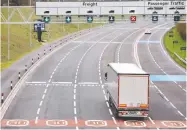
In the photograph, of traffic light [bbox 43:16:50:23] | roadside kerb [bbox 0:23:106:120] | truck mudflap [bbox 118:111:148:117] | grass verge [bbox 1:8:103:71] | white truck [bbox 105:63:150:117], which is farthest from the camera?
grass verge [bbox 1:8:103:71]

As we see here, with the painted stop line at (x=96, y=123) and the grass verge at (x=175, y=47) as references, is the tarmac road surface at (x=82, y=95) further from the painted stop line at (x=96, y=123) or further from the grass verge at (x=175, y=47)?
the grass verge at (x=175, y=47)

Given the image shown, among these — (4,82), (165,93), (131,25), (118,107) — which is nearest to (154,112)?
(118,107)

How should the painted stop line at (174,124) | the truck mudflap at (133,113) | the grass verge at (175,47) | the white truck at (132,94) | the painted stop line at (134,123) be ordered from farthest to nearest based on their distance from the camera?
the grass verge at (175,47), the truck mudflap at (133,113), the white truck at (132,94), the painted stop line at (174,124), the painted stop line at (134,123)

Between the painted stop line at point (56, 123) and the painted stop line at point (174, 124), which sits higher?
the painted stop line at point (56, 123)

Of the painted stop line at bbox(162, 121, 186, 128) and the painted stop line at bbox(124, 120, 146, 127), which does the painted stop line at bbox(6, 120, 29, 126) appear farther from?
the painted stop line at bbox(162, 121, 186, 128)

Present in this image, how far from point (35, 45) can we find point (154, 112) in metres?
49.1

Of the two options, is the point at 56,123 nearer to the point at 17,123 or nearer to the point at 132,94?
the point at 17,123

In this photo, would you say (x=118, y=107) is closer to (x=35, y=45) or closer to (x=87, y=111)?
(x=87, y=111)

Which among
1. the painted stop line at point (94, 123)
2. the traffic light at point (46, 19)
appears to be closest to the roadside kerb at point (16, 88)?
the painted stop line at point (94, 123)

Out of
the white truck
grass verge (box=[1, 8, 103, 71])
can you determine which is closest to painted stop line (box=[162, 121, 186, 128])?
the white truck

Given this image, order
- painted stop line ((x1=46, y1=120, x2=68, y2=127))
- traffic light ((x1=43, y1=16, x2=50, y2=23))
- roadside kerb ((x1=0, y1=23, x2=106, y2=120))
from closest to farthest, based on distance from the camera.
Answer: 1. painted stop line ((x1=46, y1=120, x2=68, y2=127))
2. roadside kerb ((x1=0, y1=23, x2=106, y2=120))
3. traffic light ((x1=43, y1=16, x2=50, y2=23))

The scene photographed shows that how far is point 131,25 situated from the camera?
146 meters

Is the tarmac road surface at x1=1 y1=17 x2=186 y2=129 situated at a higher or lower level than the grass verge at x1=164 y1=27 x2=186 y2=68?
lower

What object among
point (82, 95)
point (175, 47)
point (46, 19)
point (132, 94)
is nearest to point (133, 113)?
point (132, 94)
